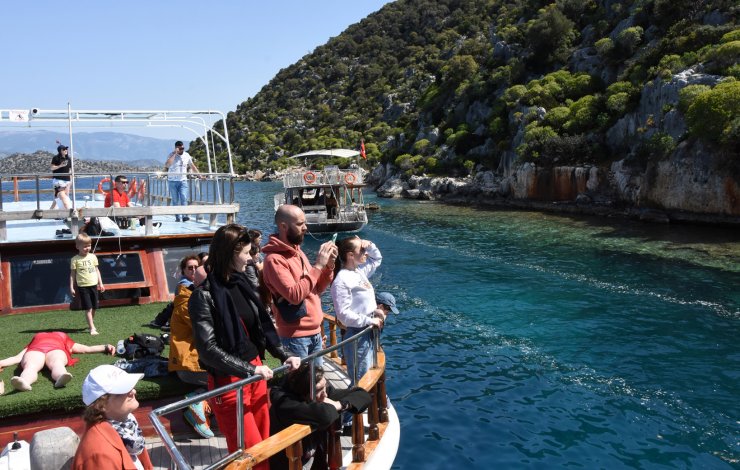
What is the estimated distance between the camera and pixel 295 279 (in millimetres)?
5465

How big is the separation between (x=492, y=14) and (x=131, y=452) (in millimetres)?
102260

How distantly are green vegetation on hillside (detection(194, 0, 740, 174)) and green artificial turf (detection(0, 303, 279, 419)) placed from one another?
97.9 ft

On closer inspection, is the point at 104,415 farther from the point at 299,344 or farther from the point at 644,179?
the point at 644,179

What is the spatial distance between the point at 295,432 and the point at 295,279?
1.41 meters

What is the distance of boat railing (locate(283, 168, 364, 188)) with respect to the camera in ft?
123

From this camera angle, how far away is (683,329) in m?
14.2

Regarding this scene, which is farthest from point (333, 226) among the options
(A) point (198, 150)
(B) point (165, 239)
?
(A) point (198, 150)

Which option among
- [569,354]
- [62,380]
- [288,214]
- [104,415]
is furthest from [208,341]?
[569,354]

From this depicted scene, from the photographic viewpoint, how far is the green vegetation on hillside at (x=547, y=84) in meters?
36.3

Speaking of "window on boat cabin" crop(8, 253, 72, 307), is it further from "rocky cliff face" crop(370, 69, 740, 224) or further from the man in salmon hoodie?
"rocky cliff face" crop(370, 69, 740, 224)

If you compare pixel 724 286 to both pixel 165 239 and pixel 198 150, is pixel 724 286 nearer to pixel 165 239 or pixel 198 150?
pixel 165 239

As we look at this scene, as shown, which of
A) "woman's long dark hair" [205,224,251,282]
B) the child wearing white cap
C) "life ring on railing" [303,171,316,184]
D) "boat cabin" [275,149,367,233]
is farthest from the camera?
"life ring on railing" [303,171,316,184]

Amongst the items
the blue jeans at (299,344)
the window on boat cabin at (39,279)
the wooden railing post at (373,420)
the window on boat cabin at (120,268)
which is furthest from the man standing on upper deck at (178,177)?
the wooden railing post at (373,420)

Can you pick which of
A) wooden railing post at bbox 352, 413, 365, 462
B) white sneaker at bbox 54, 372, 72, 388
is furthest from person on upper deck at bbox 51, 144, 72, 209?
wooden railing post at bbox 352, 413, 365, 462
